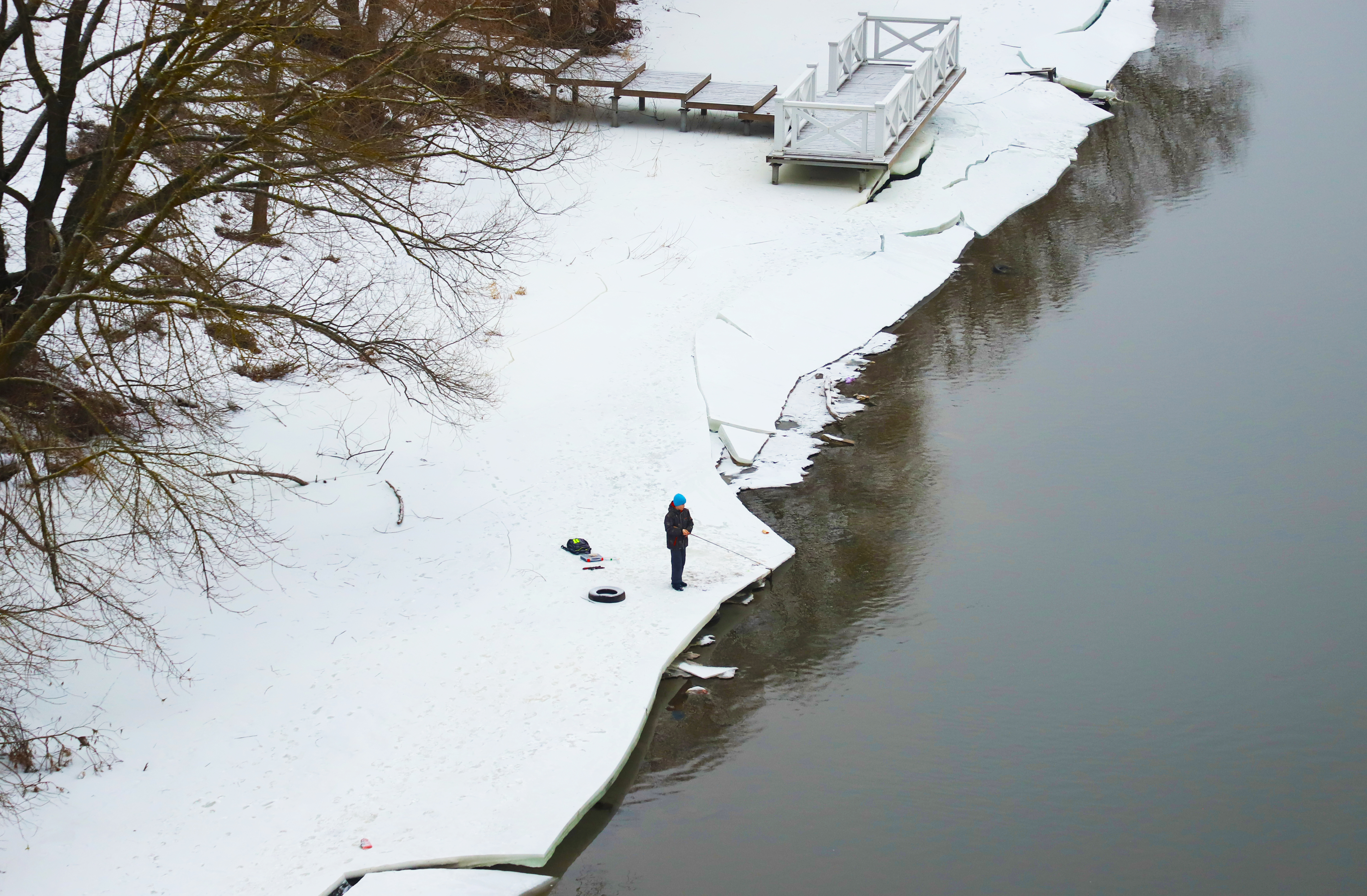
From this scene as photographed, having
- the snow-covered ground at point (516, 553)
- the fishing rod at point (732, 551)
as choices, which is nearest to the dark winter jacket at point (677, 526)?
the snow-covered ground at point (516, 553)

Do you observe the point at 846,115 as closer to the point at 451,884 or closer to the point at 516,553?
the point at 516,553

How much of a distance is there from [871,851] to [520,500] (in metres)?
6.59

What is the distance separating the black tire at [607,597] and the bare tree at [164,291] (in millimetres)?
2686

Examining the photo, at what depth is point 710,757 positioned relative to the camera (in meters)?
11.9

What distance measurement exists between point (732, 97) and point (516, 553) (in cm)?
1518

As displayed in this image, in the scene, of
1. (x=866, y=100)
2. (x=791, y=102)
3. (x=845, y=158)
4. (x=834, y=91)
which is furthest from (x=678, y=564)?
(x=834, y=91)

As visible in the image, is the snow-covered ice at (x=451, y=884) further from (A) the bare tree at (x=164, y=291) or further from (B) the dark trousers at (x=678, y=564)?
(B) the dark trousers at (x=678, y=564)

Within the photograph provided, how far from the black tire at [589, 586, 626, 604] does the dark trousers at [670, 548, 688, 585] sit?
586 mm

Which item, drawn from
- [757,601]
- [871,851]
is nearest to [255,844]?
[871,851]

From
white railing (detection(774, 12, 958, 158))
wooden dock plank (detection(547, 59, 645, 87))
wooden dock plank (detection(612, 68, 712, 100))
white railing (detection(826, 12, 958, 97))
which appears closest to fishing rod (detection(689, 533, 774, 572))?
white railing (detection(774, 12, 958, 158))

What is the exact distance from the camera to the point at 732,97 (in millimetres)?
26734

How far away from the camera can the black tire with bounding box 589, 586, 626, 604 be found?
1367 centimetres

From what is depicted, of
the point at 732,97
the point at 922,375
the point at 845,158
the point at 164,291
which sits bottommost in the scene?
the point at 922,375

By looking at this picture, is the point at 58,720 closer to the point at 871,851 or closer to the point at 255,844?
the point at 255,844
